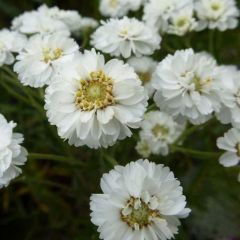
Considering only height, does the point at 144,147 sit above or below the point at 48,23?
below

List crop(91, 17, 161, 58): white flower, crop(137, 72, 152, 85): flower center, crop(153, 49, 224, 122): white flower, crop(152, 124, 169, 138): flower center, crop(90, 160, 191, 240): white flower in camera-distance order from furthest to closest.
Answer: crop(137, 72, 152, 85): flower center → crop(152, 124, 169, 138): flower center → crop(91, 17, 161, 58): white flower → crop(153, 49, 224, 122): white flower → crop(90, 160, 191, 240): white flower

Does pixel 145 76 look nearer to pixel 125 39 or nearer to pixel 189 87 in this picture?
pixel 125 39

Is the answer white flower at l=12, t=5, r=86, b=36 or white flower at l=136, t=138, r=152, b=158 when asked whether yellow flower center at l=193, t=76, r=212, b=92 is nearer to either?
white flower at l=136, t=138, r=152, b=158

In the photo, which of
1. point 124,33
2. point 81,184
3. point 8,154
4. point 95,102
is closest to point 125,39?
point 124,33

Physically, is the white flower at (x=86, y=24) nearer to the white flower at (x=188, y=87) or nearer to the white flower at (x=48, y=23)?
the white flower at (x=48, y=23)

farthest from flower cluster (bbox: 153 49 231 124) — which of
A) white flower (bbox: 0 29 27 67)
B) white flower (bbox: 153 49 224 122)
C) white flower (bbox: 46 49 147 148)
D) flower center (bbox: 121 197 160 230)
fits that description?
white flower (bbox: 0 29 27 67)

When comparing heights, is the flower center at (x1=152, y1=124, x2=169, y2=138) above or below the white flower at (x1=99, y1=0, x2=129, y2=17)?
below
